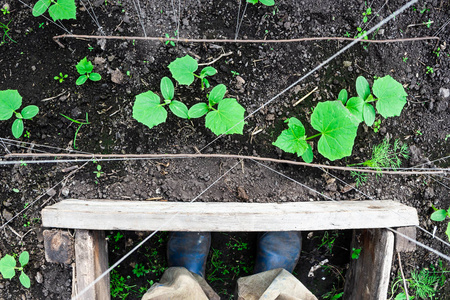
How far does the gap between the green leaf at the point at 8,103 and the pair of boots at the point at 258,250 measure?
1.16m

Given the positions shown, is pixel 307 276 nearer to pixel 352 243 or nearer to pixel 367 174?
pixel 352 243

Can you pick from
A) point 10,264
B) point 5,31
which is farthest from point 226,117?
point 10,264

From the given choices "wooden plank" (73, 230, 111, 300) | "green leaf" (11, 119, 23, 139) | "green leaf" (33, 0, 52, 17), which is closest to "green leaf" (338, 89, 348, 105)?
"wooden plank" (73, 230, 111, 300)

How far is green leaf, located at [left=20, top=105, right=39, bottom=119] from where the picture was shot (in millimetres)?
1820

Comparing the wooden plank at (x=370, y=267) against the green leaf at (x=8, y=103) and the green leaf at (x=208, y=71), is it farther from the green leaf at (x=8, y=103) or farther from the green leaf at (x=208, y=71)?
the green leaf at (x=8, y=103)

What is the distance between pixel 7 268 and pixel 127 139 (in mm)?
1017

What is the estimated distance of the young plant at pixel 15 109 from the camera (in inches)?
68.4

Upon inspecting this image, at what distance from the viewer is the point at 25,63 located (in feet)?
6.16

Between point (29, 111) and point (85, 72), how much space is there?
0.39 metres

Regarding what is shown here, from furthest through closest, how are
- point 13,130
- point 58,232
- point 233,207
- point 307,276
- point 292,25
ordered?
point 307,276 < point 292,25 < point 13,130 < point 233,207 < point 58,232

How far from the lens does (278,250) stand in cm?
195

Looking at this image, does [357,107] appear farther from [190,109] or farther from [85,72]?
[85,72]

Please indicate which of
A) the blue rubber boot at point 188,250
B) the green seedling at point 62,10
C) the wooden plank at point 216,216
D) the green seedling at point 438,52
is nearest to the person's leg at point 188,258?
the blue rubber boot at point 188,250

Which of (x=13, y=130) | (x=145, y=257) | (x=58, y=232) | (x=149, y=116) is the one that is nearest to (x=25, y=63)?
(x=13, y=130)
